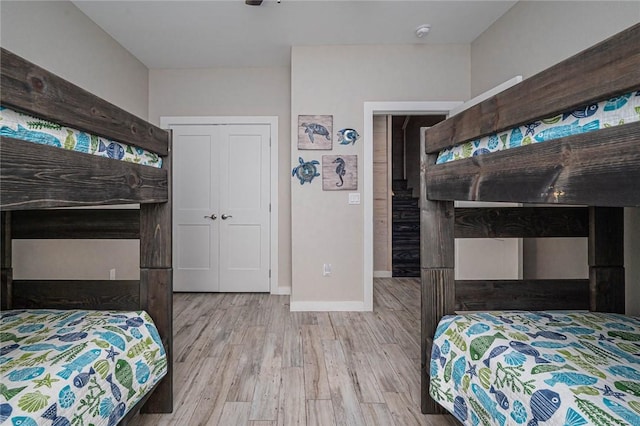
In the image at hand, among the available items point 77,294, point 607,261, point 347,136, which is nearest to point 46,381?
point 77,294

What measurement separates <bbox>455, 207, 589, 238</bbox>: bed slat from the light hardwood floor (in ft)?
3.03

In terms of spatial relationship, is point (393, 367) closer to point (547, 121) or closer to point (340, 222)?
point (340, 222)

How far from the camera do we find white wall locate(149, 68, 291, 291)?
158 inches

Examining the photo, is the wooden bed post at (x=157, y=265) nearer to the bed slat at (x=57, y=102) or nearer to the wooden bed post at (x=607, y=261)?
the bed slat at (x=57, y=102)

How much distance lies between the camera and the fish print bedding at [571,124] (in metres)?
0.67

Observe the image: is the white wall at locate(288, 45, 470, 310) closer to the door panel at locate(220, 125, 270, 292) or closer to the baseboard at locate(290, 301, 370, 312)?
the baseboard at locate(290, 301, 370, 312)

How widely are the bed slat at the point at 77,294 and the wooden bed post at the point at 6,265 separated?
0.08 ft

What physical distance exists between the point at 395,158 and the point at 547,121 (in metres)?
5.58

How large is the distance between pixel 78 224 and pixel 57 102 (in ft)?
3.54

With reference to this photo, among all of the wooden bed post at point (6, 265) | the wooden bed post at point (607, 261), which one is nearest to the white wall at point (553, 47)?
the wooden bed post at point (607, 261)

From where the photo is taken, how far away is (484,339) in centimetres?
126

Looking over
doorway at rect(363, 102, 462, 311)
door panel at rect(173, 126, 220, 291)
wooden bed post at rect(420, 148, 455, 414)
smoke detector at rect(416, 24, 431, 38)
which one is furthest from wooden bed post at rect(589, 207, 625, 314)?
door panel at rect(173, 126, 220, 291)

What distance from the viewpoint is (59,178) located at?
0.89 metres

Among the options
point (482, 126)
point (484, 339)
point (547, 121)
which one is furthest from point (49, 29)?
point (484, 339)
